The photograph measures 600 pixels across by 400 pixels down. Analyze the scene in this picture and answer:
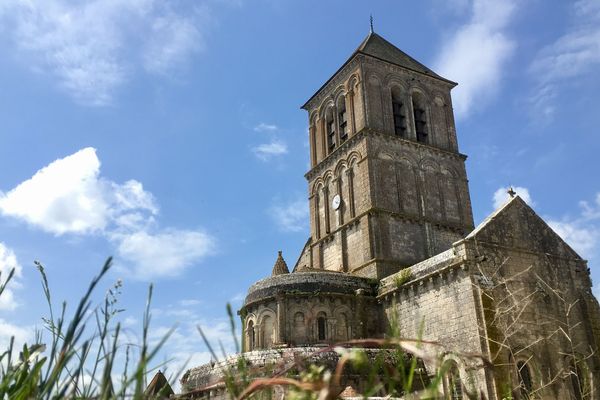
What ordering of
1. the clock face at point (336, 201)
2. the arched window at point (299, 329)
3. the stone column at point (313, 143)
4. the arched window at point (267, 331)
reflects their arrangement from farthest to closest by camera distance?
the stone column at point (313, 143) < the clock face at point (336, 201) < the arched window at point (267, 331) < the arched window at point (299, 329)

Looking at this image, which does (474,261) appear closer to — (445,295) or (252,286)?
(445,295)

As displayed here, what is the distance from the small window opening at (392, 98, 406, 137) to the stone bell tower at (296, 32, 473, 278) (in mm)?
60

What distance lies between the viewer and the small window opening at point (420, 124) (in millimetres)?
32027

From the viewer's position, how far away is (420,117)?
3253 cm

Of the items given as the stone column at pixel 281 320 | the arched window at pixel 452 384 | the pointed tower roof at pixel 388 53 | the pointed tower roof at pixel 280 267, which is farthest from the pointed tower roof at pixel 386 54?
the arched window at pixel 452 384

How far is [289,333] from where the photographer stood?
2302 centimetres

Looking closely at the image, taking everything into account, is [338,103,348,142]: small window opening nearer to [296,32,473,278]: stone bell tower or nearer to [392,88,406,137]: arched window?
[296,32,473,278]: stone bell tower

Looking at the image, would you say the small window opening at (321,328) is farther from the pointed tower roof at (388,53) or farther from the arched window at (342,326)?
the pointed tower roof at (388,53)

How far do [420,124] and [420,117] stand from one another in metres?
0.43

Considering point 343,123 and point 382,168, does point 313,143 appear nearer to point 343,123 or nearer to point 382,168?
point 343,123

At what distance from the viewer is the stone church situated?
19484mm

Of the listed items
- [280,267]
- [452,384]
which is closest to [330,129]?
[280,267]

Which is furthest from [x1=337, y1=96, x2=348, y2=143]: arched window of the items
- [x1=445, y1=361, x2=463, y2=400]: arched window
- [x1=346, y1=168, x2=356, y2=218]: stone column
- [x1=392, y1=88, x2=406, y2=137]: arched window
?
[x1=445, y1=361, x2=463, y2=400]: arched window

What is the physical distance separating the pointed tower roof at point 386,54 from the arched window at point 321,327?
15435 mm
